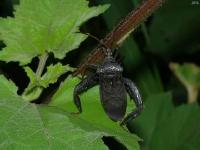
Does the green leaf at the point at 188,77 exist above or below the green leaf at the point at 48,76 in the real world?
below

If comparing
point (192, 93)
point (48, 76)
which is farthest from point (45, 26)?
point (192, 93)

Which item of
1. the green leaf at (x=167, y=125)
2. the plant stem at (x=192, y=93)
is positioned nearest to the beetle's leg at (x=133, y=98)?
the green leaf at (x=167, y=125)

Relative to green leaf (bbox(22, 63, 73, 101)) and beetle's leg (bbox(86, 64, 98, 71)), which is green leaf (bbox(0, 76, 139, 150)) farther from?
beetle's leg (bbox(86, 64, 98, 71))

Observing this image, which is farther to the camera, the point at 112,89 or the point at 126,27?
the point at 112,89

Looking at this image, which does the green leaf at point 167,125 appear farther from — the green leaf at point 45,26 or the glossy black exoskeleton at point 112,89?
the green leaf at point 45,26

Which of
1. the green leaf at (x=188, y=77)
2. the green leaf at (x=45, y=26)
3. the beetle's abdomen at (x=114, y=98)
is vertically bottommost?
the green leaf at (x=188, y=77)

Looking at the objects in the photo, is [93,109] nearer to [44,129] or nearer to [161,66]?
[44,129]
